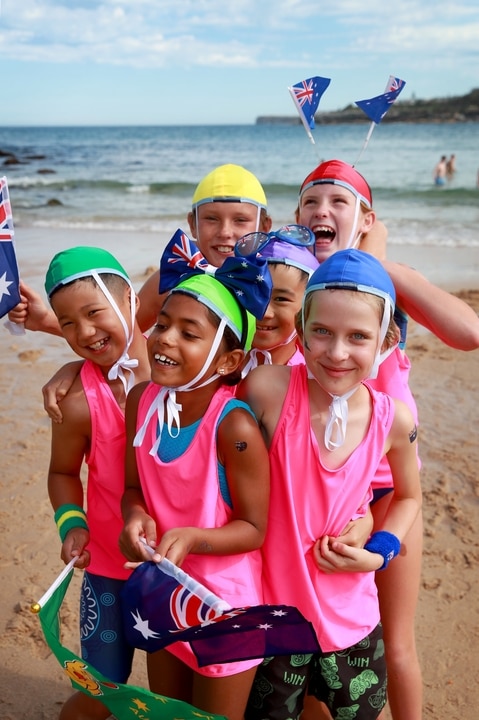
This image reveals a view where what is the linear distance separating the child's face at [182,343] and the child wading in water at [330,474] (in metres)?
0.21

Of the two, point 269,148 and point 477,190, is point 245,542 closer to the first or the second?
point 477,190

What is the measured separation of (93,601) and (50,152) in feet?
164

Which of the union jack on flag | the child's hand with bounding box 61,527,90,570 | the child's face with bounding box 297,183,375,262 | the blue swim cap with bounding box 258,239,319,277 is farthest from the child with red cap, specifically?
the child's hand with bounding box 61,527,90,570

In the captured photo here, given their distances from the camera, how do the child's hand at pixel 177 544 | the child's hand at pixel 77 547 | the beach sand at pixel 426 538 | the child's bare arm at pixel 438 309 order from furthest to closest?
1. the beach sand at pixel 426 538
2. the child's bare arm at pixel 438 309
3. the child's hand at pixel 77 547
4. the child's hand at pixel 177 544

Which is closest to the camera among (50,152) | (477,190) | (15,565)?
(15,565)

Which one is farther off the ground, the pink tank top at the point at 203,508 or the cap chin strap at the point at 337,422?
the cap chin strap at the point at 337,422

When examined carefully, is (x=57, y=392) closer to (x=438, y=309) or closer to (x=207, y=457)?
(x=207, y=457)

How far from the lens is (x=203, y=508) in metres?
2.20

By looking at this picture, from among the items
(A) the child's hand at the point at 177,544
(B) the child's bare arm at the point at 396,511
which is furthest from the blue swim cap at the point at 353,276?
(A) the child's hand at the point at 177,544

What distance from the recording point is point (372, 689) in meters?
2.39

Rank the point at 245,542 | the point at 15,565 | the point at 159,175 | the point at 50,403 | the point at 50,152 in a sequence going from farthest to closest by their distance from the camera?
1. the point at 50,152
2. the point at 159,175
3. the point at 15,565
4. the point at 50,403
5. the point at 245,542

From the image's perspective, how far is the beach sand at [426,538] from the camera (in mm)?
3412

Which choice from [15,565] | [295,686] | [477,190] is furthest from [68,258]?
[477,190]

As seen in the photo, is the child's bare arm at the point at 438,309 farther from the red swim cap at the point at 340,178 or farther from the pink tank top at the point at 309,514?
the pink tank top at the point at 309,514
